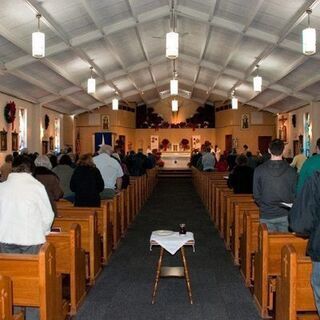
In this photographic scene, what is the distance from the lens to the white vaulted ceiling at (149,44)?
33.5 feet

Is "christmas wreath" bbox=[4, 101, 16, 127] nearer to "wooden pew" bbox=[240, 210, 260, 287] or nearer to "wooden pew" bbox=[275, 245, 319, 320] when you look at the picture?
"wooden pew" bbox=[240, 210, 260, 287]

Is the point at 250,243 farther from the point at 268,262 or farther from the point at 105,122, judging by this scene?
the point at 105,122

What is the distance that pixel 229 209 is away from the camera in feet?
25.2

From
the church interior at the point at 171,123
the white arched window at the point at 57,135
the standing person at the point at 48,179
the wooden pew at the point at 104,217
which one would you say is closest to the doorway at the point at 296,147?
the church interior at the point at 171,123

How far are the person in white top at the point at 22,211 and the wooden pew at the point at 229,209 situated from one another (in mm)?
3894

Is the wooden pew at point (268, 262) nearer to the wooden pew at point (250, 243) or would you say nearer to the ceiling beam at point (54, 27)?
the wooden pew at point (250, 243)

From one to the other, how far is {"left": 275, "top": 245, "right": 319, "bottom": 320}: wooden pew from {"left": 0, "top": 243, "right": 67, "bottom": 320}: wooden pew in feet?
5.80

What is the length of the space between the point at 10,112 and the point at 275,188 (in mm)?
11132

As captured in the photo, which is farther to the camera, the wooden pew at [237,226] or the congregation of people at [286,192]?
the wooden pew at [237,226]

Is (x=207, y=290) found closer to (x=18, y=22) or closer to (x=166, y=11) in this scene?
(x=18, y=22)

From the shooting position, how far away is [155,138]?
94.4 ft

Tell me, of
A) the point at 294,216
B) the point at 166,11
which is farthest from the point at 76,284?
the point at 166,11

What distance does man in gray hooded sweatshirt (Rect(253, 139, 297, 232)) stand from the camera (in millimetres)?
5141

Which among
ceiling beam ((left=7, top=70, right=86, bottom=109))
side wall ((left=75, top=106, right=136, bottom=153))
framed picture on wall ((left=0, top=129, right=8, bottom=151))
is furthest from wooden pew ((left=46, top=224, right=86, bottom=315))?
side wall ((left=75, top=106, right=136, bottom=153))
